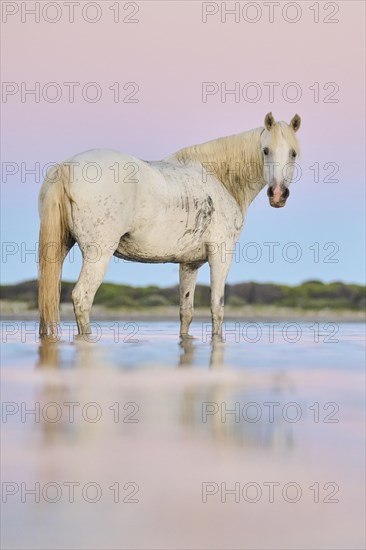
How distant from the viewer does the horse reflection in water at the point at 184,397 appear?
2328 millimetres

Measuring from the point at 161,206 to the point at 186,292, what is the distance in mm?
1239

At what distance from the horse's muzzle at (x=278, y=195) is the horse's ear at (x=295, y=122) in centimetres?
60

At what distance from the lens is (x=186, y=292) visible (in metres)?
7.24

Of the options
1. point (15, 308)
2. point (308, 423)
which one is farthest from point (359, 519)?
point (15, 308)

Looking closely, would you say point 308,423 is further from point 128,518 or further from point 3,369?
point 3,369

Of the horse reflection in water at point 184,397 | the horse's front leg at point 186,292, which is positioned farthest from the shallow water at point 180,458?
the horse's front leg at point 186,292

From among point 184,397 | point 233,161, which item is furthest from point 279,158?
point 184,397

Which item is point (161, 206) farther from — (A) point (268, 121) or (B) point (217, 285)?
(A) point (268, 121)

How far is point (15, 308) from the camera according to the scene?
42.7 feet

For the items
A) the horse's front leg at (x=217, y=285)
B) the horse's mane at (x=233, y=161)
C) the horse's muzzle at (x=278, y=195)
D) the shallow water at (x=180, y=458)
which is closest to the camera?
the shallow water at (x=180, y=458)

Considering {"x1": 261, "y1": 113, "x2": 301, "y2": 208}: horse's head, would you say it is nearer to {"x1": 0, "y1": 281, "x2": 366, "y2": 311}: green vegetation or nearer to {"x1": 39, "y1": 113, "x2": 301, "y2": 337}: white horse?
{"x1": 39, "y1": 113, "x2": 301, "y2": 337}: white horse

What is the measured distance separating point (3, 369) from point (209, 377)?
43.8 inches

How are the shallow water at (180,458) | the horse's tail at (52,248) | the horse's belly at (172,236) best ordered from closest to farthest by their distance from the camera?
the shallow water at (180,458) → the horse's tail at (52,248) → the horse's belly at (172,236)

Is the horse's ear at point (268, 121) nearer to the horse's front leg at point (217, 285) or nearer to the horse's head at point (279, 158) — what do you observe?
the horse's head at point (279, 158)
